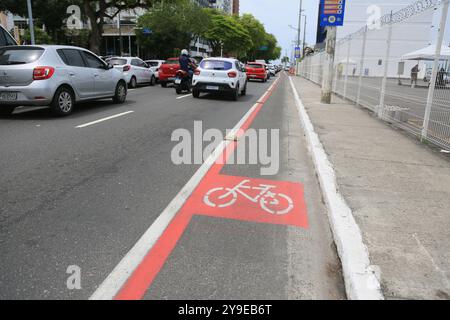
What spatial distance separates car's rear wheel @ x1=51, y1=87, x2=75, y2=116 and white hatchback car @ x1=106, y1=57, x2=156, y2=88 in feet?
32.5

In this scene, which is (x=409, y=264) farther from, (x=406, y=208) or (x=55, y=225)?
(x=55, y=225)

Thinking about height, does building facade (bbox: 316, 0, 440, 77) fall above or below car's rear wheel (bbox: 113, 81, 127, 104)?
above

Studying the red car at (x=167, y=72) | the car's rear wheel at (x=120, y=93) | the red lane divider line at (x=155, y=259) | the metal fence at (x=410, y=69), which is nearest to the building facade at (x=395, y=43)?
the metal fence at (x=410, y=69)

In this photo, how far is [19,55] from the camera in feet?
29.7

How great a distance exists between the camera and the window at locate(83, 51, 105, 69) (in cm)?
1062

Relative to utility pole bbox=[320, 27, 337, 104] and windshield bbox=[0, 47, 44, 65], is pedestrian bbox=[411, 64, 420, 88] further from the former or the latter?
windshield bbox=[0, 47, 44, 65]

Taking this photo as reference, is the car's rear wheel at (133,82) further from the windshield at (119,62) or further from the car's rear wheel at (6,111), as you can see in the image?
the car's rear wheel at (6,111)

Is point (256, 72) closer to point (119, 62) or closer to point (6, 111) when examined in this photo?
point (119, 62)

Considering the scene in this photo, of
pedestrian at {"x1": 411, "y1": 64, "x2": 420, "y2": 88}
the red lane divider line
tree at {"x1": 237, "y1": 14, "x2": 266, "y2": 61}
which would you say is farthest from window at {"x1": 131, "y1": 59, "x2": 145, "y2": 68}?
tree at {"x1": 237, "y1": 14, "x2": 266, "y2": 61}

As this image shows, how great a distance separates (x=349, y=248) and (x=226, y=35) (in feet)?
257

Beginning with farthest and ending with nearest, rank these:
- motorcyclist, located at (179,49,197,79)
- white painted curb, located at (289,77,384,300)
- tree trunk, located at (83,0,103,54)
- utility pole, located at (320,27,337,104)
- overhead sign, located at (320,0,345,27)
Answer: tree trunk, located at (83,0,103,54)
motorcyclist, located at (179,49,197,79)
utility pole, located at (320,27,337,104)
overhead sign, located at (320,0,345,27)
white painted curb, located at (289,77,384,300)

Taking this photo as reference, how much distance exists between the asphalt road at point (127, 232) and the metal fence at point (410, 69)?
2.76 m

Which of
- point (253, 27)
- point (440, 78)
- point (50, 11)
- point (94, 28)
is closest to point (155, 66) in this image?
point (94, 28)

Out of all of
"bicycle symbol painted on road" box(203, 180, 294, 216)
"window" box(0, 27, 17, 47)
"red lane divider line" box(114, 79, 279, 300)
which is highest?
"window" box(0, 27, 17, 47)
